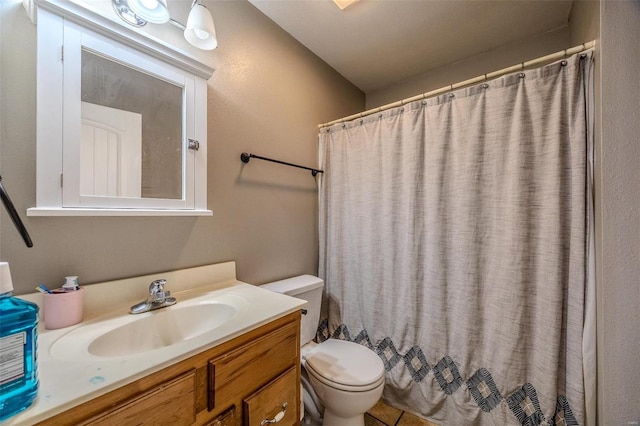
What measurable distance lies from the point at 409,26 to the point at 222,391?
207 cm

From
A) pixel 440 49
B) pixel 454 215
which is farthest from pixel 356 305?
pixel 440 49

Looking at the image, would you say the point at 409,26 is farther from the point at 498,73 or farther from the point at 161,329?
the point at 161,329

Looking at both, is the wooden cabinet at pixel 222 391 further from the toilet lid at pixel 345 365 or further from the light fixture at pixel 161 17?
the light fixture at pixel 161 17

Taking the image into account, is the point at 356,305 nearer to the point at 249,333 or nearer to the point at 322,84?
the point at 249,333

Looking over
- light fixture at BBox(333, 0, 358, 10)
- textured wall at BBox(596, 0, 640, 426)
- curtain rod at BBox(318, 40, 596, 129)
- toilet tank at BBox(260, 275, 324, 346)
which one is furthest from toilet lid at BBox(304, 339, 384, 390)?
light fixture at BBox(333, 0, 358, 10)

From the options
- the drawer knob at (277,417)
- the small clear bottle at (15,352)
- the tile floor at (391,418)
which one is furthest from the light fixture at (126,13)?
the tile floor at (391,418)

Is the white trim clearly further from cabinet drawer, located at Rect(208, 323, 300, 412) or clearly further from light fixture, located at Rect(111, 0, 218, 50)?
light fixture, located at Rect(111, 0, 218, 50)

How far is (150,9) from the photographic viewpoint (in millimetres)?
910

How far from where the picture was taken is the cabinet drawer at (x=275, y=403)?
796mm

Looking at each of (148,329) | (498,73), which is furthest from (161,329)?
(498,73)

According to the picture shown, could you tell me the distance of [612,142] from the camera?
0.90 metres

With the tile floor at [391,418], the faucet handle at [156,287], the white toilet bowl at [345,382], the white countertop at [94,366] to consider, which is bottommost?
the tile floor at [391,418]

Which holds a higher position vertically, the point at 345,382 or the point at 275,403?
the point at 275,403

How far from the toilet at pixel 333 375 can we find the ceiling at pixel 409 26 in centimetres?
162
